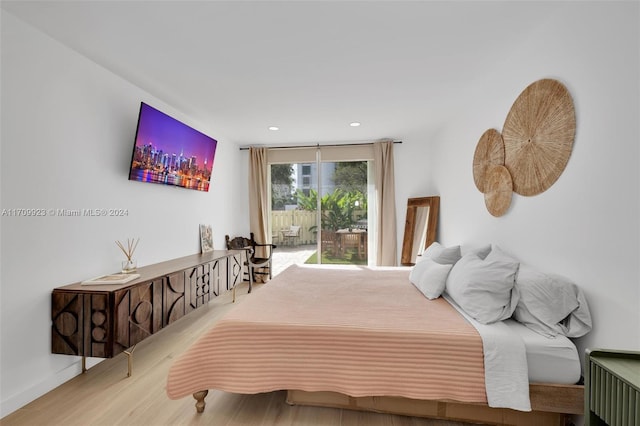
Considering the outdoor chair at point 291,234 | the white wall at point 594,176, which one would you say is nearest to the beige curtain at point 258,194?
the outdoor chair at point 291,234

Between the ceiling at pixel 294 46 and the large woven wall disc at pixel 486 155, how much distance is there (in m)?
0.55

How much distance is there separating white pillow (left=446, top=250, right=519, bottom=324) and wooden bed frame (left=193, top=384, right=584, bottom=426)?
41 centimetres

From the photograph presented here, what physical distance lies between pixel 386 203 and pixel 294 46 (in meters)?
3.20

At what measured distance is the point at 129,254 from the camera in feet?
9.21

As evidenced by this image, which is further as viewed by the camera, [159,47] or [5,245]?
[159,47]

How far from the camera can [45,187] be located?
209cm

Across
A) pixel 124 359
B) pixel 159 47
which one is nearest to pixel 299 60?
pixel 159 47

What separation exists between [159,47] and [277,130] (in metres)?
2.24

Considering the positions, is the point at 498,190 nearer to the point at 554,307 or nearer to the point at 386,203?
the point at 554,307

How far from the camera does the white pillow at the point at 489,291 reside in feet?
5.96

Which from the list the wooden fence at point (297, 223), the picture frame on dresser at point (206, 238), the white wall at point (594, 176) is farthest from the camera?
the wooden fence at point (297, 223)

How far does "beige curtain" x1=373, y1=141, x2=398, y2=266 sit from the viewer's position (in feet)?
16.0

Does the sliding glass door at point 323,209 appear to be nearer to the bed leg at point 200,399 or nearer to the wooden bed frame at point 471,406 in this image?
the wooden bed frame at point 471,406

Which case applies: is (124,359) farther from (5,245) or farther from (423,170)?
(423,170)
